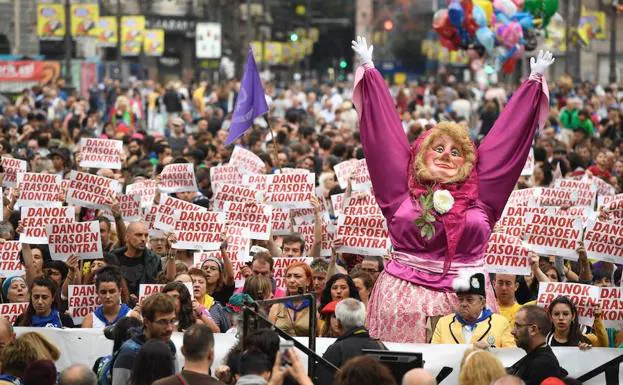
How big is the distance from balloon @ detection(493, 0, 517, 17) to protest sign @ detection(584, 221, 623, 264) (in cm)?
1713

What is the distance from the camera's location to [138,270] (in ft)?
43.1

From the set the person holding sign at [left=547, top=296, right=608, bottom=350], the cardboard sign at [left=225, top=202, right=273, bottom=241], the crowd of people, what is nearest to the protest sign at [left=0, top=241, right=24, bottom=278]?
the crowd of people

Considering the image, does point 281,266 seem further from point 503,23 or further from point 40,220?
point 503,23

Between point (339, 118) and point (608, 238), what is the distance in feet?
66.8

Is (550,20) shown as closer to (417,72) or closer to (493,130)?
(493,130)

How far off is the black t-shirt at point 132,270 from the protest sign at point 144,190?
267 cm

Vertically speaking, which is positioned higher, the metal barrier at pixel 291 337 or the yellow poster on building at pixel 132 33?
the yellow poster on building at pixel 132 33

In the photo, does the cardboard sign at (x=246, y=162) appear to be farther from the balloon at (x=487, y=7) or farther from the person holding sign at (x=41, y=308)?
the balloon at (x=487, y=7)

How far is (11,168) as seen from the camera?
56.1 feet

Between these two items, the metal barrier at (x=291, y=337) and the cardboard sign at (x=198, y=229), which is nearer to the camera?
the metal barrier at (x=291, y=337)

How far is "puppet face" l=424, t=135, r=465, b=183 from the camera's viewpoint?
11.0 meters

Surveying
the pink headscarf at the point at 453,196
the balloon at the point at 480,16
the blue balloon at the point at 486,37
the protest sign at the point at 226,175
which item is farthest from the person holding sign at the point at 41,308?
the balloon at the point at 480,16

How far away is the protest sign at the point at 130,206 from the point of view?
605 inches

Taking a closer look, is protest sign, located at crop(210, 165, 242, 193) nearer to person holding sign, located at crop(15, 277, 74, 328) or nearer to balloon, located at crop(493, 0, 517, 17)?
person holding sign, located at crop(15, 277, 74, 328)
